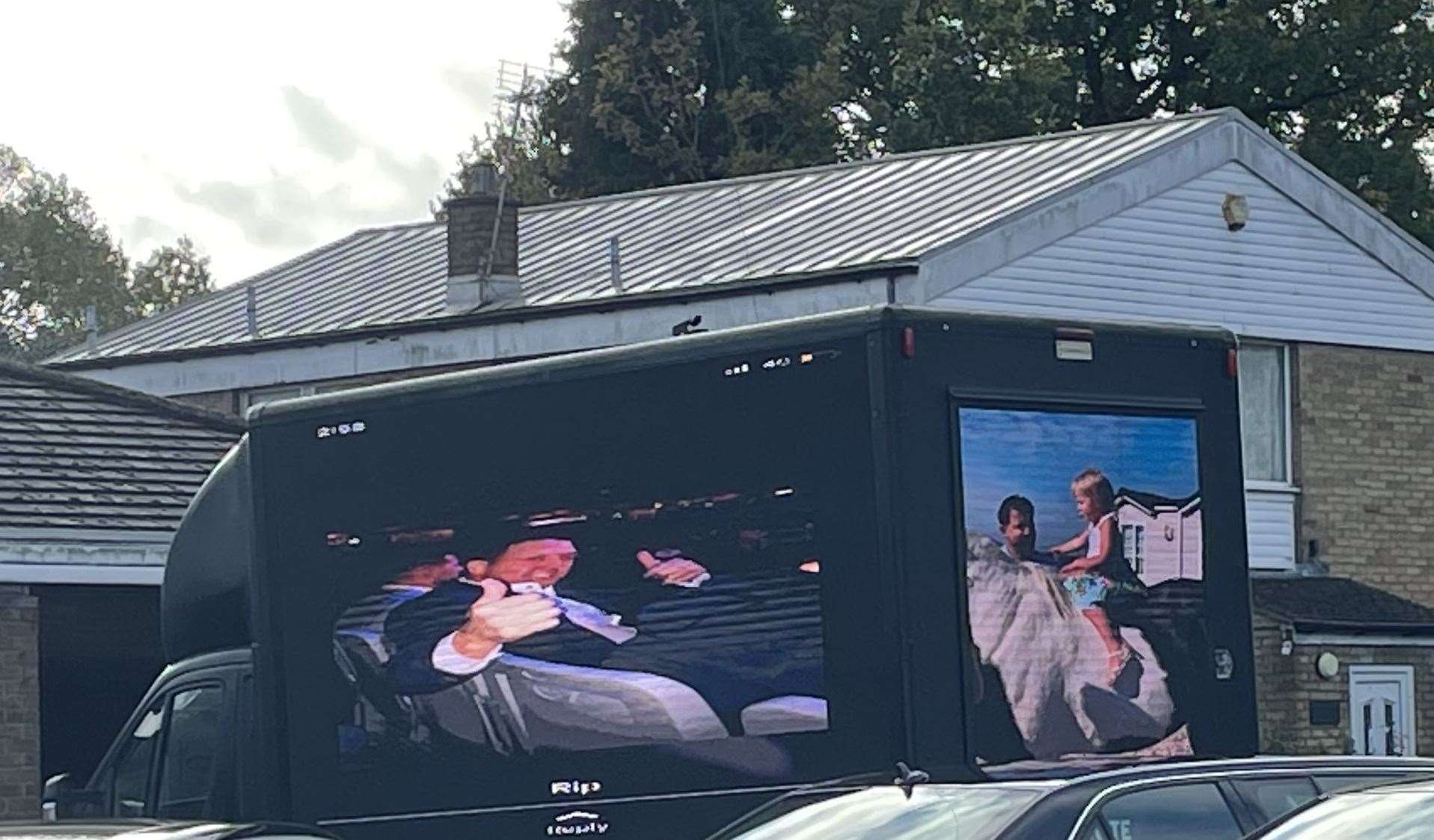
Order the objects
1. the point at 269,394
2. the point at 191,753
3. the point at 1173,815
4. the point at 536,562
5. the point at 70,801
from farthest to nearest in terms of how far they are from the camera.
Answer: the point at 269,394
the point at 191,753
the point at 70,801
the point at 536,562
the point at 1173,815

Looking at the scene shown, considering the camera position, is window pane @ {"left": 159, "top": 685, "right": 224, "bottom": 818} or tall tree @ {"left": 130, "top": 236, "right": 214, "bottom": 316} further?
tall tree @ {"left": 130, "top": 236, "right": 214, "bottom": 316}

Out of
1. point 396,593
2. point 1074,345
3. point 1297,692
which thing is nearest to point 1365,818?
point 1074,345

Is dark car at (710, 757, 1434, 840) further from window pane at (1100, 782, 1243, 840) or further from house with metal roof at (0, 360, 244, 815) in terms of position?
house with metal roof at (0, 360, 244, 815)

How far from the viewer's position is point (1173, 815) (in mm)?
8258

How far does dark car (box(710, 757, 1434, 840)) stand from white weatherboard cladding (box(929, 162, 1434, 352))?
13547mm

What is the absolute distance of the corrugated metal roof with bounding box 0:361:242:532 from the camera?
60.4ft

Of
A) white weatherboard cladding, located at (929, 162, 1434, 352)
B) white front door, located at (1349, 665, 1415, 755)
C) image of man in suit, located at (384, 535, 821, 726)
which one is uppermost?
white weatherboard cladding, located at (929, 162, 1434, 352)

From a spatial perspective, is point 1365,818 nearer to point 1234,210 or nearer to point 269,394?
point 1234,210

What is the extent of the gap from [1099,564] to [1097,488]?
329 millimetres

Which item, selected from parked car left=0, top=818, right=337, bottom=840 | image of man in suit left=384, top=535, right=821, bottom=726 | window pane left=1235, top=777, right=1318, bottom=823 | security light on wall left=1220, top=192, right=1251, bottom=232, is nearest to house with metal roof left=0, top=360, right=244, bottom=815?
image of man in suit left=384, top=535, right=821, bottom=726

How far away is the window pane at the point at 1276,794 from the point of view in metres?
8.59

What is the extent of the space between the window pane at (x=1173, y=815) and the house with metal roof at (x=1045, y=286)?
13425 mm

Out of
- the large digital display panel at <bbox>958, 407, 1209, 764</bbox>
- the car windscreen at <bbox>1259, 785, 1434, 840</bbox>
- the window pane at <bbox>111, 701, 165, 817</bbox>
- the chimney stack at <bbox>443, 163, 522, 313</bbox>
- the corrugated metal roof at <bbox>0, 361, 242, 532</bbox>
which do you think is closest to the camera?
the car windscreen at <bbox>1259, 785, 1434, 840</bbox>

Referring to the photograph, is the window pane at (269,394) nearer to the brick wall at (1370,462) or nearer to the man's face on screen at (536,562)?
the brick wall at (1370,462)
